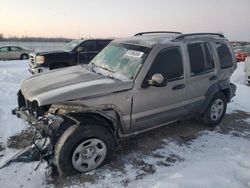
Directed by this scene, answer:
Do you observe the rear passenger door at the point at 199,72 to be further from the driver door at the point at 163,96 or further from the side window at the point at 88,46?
the side window at the point at 88,46

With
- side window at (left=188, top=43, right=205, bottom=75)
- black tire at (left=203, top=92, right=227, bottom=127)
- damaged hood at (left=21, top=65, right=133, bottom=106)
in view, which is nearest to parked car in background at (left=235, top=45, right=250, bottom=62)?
black tire at (left=203, top=92, right=227, bottom=127)

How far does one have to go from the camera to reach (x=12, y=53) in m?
25.3

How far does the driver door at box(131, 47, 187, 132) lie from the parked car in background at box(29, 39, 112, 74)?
6.77 metres

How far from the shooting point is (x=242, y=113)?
765 cm

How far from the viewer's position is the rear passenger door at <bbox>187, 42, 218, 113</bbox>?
5.54 meters

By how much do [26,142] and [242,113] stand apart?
525cm

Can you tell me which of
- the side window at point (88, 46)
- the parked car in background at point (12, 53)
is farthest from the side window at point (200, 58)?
the parked car in background at point (12, 53)

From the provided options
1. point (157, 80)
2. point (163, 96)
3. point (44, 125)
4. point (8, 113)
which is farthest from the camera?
point (8, 113)

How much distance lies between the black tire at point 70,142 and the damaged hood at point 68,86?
45cm

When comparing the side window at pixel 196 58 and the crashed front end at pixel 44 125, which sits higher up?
the side window at pixel 196 58

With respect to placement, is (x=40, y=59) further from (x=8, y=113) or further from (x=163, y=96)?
(x=163, y=96)

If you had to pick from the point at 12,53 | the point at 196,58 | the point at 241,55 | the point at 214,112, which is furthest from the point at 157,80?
the point at 12,53

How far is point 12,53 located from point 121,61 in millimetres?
22299

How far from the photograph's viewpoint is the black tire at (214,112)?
6230 millimetres
